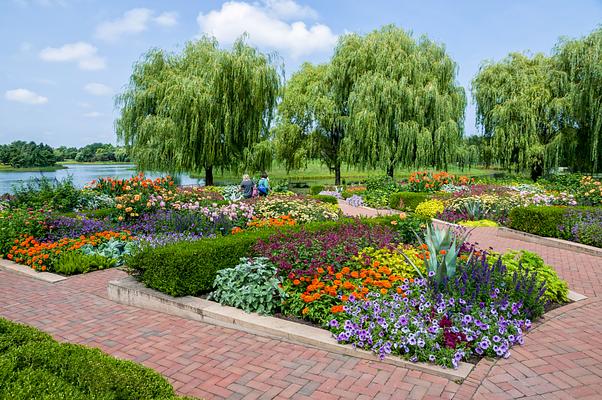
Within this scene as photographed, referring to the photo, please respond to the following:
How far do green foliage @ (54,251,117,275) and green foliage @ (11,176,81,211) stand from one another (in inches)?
187

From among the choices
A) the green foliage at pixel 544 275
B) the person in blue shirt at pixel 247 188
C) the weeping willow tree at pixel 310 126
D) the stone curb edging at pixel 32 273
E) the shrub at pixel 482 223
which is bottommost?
the stone curb edging at pixel 32 273

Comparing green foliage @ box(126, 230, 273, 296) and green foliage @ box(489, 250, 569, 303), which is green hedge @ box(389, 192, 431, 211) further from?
green foliage @ box(126, 230, 273, 296)

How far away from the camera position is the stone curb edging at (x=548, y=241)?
25.9ft

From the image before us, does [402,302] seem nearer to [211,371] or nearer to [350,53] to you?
[211,371]

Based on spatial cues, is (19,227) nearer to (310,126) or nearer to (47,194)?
(47,194)

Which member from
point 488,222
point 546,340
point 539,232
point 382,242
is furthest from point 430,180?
point 546,340

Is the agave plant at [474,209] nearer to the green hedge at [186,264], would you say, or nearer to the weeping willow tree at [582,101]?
the green hedge at [186,264]

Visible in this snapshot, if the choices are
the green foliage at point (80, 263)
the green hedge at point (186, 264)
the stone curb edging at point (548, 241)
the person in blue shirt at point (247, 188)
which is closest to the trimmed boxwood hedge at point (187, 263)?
the green hedge at point (186, 264)

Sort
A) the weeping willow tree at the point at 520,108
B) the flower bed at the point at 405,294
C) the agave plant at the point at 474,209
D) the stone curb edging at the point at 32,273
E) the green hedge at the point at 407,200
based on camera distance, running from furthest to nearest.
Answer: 1. the weeping willow tree at the point at 520,108
2. the green hedge at the point at 407,200
3. the agave plant at the point at 474,209
4. the stone curb edging at the point at 32,273
5. the flower bed at the point at 405,294

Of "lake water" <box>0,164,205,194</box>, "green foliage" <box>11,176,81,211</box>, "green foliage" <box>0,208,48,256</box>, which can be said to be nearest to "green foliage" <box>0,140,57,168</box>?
"lake water" <box>0,164,205,194</box>

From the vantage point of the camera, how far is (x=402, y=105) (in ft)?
65.8

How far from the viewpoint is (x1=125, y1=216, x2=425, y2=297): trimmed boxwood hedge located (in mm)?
4965

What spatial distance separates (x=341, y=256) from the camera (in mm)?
5332

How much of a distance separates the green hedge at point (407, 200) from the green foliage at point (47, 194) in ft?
33.0
